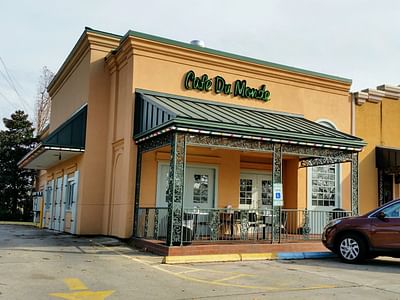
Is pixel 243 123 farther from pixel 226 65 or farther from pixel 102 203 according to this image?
pixel 102 203

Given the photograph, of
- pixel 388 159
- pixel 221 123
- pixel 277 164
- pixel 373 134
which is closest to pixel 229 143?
pixel 221 123

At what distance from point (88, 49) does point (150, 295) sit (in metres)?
12.1

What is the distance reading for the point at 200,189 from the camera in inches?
631

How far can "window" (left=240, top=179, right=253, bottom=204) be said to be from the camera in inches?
682

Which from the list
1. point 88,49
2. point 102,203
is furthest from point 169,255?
point 88,49

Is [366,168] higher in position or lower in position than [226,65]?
lower

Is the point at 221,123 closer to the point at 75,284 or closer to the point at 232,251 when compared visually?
the point at 232,251

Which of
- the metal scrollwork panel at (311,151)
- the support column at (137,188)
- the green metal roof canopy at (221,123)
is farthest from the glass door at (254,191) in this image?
the support column at (137,188)

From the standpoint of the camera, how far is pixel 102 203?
16375 millimetres

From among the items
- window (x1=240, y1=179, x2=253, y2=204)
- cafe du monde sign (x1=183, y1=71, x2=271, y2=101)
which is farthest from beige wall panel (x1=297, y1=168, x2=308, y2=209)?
cafe du monde sign (x1=183, y1=71, x2=271, y2=101)

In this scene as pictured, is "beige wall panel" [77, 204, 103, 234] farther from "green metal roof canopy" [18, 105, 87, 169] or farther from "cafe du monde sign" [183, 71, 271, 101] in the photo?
"cafe du monde sign" [183, 71, 271, 101]

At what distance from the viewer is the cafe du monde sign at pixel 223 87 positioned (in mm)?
15633

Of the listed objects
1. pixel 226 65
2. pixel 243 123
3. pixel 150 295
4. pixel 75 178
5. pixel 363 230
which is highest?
pixel 226 65

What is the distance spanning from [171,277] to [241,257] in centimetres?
323
